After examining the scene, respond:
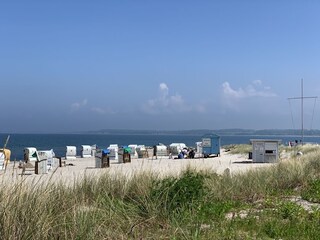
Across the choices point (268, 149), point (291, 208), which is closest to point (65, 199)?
point (291, 208)

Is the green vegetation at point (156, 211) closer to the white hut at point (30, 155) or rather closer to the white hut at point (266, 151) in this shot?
the white hut at point (266, 151)

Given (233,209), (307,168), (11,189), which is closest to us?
(11,189)

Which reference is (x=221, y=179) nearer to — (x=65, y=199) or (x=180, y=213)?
(x=180, y=213)

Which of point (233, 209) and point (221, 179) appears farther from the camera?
point (221, 179)

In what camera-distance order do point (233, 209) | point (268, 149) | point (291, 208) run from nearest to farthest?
point (291, 208)
point (233, 209)
point (268, 149)

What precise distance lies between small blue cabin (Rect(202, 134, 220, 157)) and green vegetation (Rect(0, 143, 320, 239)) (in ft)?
70.5

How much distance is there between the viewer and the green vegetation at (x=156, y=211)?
4254mm

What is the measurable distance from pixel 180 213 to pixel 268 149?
62.5ft

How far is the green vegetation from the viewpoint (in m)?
4.25

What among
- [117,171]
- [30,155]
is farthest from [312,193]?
[30,155]

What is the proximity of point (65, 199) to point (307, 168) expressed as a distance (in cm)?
728

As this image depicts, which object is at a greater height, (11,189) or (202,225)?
(11,189)

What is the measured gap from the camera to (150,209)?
5969 millimetres

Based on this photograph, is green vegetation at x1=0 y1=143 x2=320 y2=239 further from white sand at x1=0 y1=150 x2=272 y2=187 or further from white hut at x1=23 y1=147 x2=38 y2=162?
white hut at x1=23 y1=147 x2=38 y2=162
